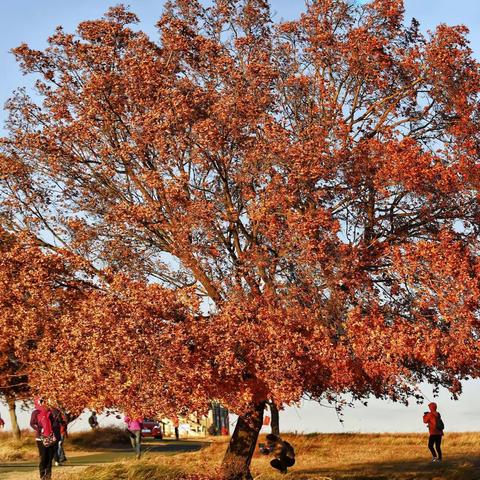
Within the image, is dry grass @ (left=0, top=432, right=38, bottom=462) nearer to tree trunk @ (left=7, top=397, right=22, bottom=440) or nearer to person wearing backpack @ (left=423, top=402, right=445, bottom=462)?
tree trunk @ (left=7, top=397, right=22, bottom=440)

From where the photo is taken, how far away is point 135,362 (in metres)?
19.6

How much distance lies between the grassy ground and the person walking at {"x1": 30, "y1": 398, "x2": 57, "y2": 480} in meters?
0.41

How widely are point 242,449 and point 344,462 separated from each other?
6800 millimetres

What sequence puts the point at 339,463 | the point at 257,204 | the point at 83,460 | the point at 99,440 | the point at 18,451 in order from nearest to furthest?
1. the point at 257,204
2. the point at 339,463
3. the point at 83,460
4. the point at 18,451
5. the point at 99,440

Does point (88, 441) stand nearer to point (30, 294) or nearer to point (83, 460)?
point (83, 460)

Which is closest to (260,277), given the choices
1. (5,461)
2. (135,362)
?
(135,362)

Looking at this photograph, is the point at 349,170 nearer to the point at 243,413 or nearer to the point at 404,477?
the point at 243,413

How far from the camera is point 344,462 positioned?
30.5 m

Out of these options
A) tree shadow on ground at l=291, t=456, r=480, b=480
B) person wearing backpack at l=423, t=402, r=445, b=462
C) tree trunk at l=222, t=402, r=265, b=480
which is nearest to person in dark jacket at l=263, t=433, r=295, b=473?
tree shadow on ground at l=291, t=456, r=480, b=480

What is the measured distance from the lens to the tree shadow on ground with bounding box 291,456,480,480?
25516 mm

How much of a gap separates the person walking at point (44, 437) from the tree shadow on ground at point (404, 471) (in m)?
6.93

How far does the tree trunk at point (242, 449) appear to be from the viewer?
80.3 ft

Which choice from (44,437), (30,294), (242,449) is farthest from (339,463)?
(30,294)

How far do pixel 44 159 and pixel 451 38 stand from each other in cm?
1204
